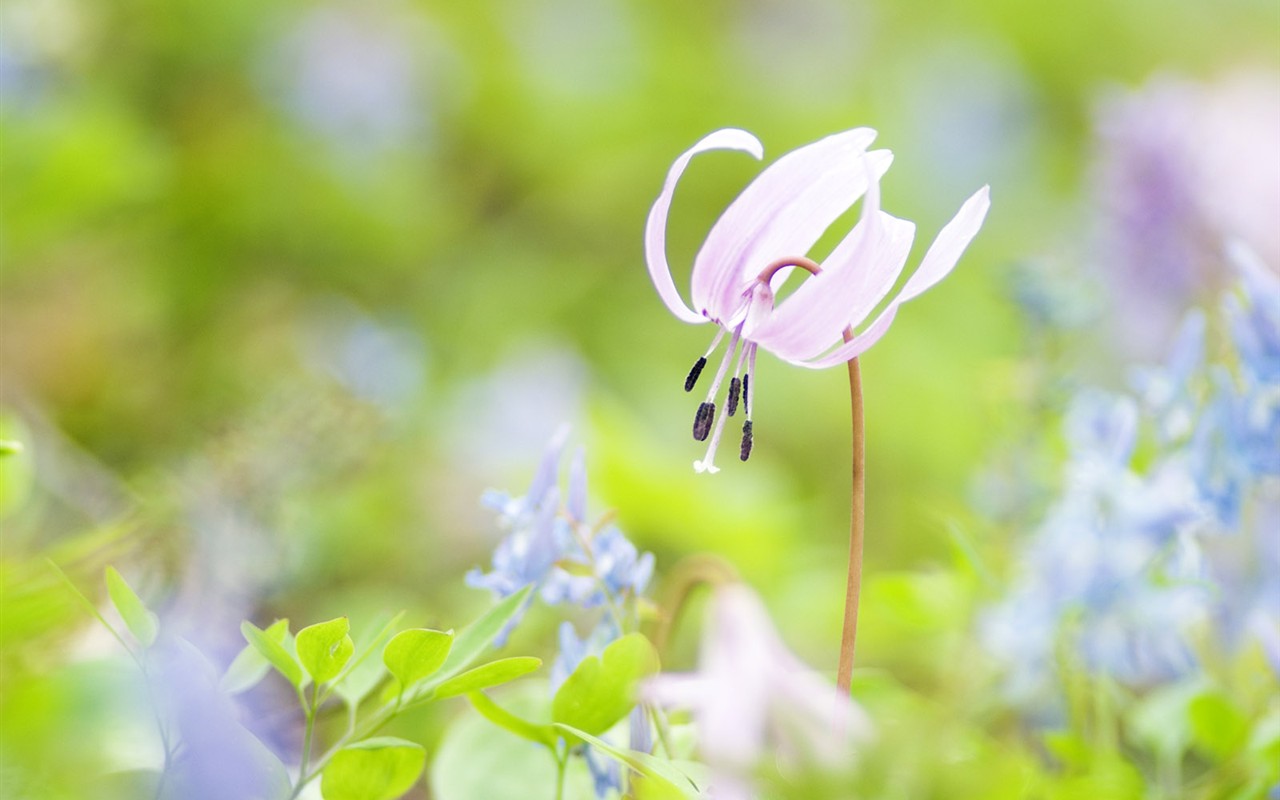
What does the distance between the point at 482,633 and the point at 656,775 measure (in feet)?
0.29

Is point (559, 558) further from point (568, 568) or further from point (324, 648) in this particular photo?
point (324, 648)

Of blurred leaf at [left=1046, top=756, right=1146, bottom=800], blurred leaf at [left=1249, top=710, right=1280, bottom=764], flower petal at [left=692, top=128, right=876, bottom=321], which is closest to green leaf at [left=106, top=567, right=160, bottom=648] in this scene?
flower petal at [left=692, top=128, right=876, bottom=321]

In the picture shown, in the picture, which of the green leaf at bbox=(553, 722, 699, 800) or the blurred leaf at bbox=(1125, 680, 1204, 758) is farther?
the blurred leaf at bbox=(1125, 680, 1204, 758)

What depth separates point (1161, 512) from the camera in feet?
1.99

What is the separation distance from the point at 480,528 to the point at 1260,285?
1117 mm

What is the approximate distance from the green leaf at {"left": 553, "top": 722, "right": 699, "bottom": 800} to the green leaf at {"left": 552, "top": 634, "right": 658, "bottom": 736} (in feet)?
0.08

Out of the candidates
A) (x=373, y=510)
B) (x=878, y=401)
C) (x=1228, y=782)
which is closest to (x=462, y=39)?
(x=878, y=401)

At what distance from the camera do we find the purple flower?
0.43 meters

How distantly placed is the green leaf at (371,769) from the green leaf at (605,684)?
0.06 m

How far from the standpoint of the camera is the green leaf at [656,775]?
39 cm

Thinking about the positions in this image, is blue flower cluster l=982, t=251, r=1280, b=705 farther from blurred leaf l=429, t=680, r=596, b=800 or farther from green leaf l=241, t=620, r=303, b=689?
green leaf l=241, t=620, r=303, b=689

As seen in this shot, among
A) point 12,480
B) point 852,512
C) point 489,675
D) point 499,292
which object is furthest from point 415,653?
point 499,292

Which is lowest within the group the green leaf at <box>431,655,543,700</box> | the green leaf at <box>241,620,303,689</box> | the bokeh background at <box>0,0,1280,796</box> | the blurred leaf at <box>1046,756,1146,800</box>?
the green leaf at <box>241,620,303,689</box>

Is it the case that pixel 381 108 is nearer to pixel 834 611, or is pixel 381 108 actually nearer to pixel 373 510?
pixel 373 510
